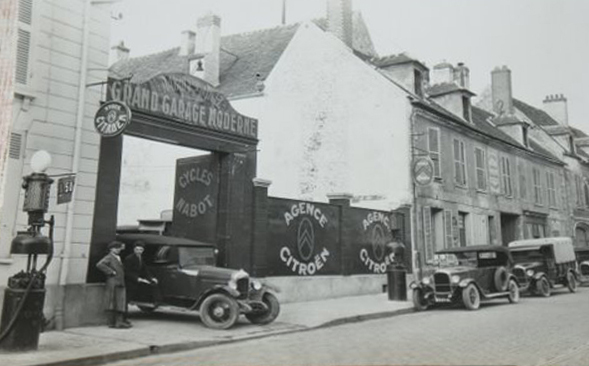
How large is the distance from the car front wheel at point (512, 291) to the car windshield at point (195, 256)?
28.5 feet

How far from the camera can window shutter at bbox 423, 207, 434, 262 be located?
20031 millimetres

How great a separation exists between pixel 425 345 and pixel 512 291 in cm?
865

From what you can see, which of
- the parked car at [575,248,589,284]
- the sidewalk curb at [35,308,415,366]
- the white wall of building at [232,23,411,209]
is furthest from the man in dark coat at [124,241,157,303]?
the parked car at [575,248,589,284]

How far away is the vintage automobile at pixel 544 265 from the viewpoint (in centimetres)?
1795

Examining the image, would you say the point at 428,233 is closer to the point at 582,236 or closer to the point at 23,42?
the point at 23,42

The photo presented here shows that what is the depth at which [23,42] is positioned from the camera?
931 centimetres

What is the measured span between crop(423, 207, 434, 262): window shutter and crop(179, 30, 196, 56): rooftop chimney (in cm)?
1382

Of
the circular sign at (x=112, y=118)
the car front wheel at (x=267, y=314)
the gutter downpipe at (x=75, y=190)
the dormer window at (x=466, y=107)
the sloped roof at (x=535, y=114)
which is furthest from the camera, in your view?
the sloped roof at (x=535, y=114)

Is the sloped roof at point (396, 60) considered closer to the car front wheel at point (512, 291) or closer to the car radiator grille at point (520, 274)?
the car radiator grille at point (520, 274)

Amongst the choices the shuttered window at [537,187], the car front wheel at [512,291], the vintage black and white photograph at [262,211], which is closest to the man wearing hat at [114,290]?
the vintage black and white photograph at [262,211]

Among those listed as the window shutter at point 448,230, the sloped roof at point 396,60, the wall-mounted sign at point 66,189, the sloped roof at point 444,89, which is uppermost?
the sloped roof at point 396,60

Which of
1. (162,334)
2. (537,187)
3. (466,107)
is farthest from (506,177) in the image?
(162,334)

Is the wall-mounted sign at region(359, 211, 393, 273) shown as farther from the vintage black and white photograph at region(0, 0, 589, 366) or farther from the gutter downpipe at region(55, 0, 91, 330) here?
the gutter downpipe at region(55, 0, 91, 330)

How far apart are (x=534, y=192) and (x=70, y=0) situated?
24.7 metres
